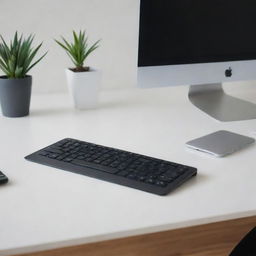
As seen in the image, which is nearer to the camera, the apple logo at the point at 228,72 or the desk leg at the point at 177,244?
the apple logo at the point at 228,72

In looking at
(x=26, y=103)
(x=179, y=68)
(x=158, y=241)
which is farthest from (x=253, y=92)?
(x=26, y=103)

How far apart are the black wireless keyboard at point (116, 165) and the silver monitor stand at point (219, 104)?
1.36 feet

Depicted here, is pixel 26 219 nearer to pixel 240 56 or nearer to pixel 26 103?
pixel 26 103

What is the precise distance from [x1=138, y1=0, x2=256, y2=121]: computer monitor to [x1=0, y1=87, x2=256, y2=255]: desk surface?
0.38ft

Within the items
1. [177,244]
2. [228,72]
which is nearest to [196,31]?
[228,72]

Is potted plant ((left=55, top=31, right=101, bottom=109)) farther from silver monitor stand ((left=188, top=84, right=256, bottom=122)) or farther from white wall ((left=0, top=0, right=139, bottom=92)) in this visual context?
silver monitor stand ((left=188, top=84, right=256, bottom=122))

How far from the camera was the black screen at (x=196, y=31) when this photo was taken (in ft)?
3.71

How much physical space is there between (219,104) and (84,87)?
0.39m

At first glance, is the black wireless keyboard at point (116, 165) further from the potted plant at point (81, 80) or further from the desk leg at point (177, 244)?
the desk leg at point (177, 244)

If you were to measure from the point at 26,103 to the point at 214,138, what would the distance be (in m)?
0.50

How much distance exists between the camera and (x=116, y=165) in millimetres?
862

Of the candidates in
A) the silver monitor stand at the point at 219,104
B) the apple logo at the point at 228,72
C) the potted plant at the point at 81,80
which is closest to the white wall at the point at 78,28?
the potted plant at the point at 81,80

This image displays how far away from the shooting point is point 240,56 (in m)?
1.26

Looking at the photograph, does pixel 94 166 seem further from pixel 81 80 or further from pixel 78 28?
pixel 78 28
